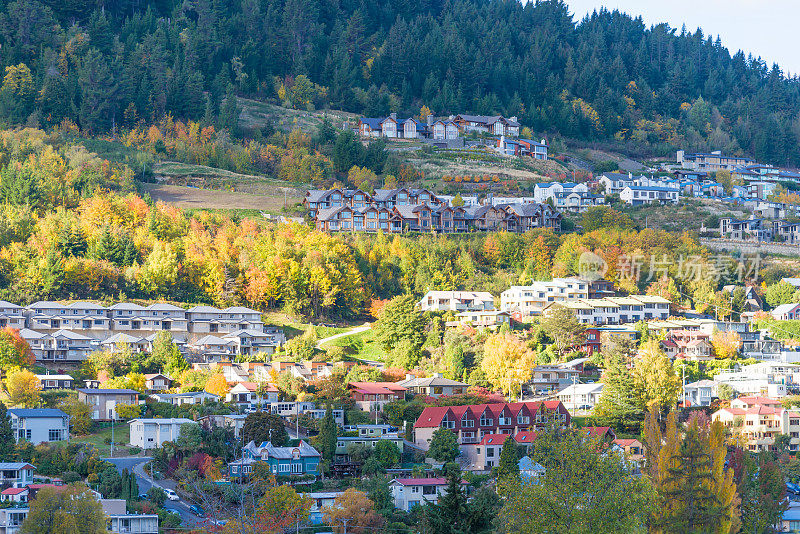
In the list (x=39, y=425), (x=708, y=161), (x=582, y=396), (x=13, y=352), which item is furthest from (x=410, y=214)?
(x=708, y=161)

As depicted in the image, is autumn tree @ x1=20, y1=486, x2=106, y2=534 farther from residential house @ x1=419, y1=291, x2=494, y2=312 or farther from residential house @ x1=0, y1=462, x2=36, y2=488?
residential house @ x1=419, y1=291, x2=494, y2=312

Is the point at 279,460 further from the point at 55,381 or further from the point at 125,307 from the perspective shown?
the point at 125,307

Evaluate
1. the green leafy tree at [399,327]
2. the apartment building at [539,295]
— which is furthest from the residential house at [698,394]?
the green leafy tree at [399,327]

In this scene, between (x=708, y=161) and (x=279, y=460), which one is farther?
(x=708, y=161)

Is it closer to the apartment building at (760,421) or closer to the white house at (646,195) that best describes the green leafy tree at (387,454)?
the apartment building at (760,421)

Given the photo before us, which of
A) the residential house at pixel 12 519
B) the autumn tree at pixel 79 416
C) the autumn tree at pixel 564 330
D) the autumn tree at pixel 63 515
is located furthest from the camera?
the autumn tree at pixel 564 330

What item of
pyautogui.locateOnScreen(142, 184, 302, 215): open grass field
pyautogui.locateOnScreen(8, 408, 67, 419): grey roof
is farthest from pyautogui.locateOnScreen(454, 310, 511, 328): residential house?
pyautogui.locateOnScreen(8, 408, 67, 419): grey roof

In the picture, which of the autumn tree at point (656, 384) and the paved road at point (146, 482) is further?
the autumn tree at point (656, 384)
